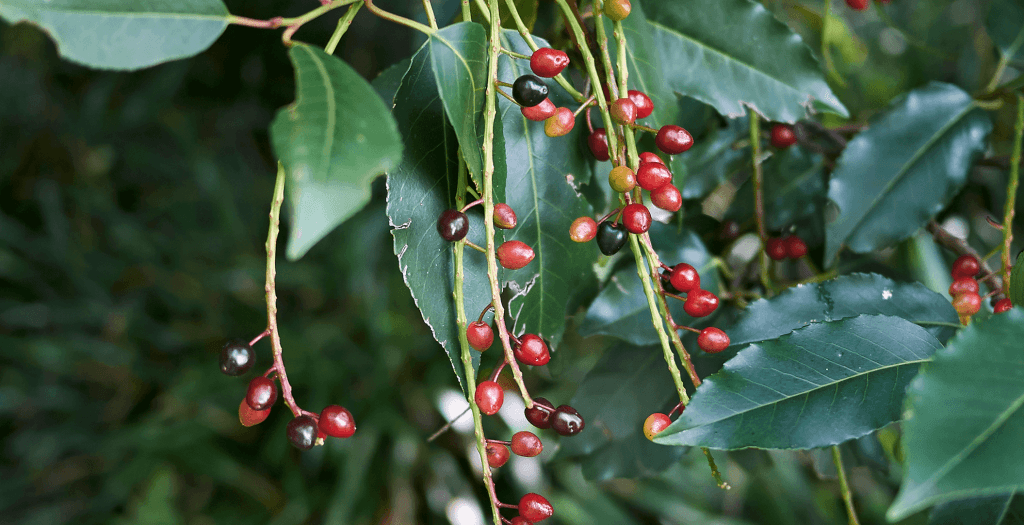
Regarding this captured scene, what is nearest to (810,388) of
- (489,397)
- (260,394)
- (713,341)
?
(713,341)

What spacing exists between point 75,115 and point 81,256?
0.53 meters

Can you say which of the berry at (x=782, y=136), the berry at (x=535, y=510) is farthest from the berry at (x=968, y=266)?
the berry at (x=535, y=510)

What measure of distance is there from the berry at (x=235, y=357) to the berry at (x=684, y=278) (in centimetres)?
21

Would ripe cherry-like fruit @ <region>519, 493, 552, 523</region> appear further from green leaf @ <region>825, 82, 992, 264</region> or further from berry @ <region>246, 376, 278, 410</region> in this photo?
green leaf @ <region>825, 82, 992, 264</region>

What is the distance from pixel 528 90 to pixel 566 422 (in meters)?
0.15

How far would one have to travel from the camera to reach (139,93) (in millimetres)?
2102

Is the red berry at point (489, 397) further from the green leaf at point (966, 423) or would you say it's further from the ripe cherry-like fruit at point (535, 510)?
the green leaf at point (966, 423)

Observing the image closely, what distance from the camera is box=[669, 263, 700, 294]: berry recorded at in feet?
1.00

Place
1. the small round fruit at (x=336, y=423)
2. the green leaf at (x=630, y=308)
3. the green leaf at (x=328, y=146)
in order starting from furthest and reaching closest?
1. the green leaf at (x=630, y=308)
2. the small round fruit at (x=336, y=423)
3. the green leaf at (x=328, y=146)

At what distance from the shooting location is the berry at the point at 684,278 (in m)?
0.31

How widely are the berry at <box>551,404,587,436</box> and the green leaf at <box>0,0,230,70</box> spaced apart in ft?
0.69

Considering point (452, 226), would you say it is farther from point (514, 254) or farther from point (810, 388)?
point (810, 388)

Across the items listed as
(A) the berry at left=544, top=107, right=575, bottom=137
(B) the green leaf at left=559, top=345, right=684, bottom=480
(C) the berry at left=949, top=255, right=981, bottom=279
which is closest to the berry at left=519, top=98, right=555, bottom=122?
(A) the berry at left=544, top=107, right=575, bottom=137

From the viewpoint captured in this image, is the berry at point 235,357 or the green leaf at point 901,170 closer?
the berry at point 235,357
